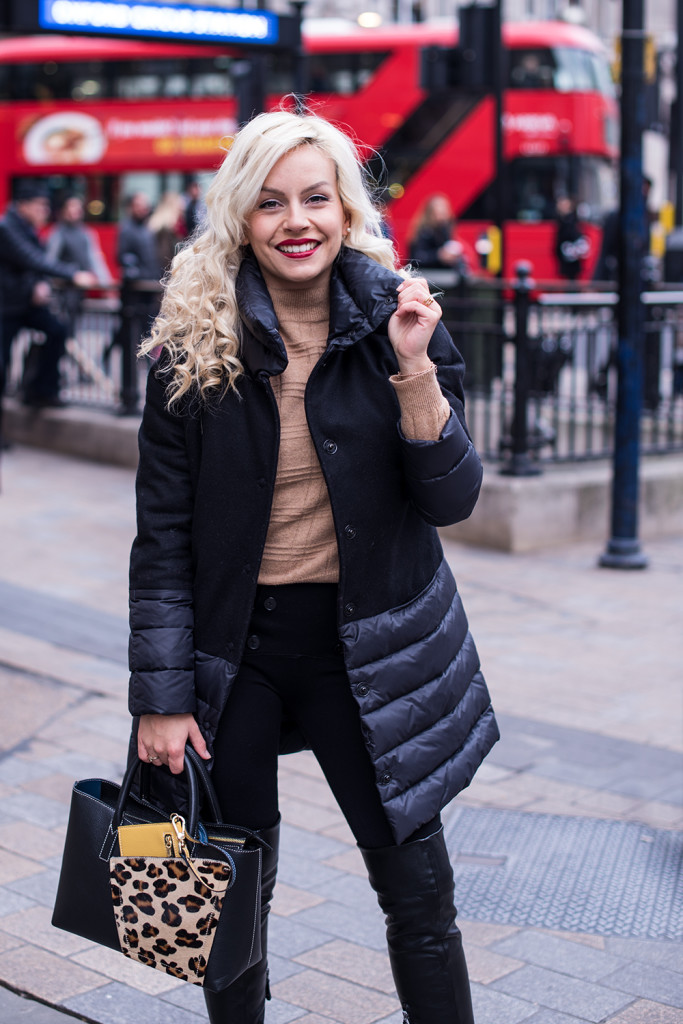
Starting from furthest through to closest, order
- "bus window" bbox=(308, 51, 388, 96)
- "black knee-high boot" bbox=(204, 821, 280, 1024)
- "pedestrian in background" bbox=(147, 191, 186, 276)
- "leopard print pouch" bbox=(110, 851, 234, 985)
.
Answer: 1. "bus window" bbox=(308, 51, 388, 96)
2. "pedestrian in background" bbox=(147, 191, 186, 276)
3. "black knee-high boot" bbox=(204, 821, 280, 1024)
4. "leopard print pouch" bbox=(110, 851, 234, 985)

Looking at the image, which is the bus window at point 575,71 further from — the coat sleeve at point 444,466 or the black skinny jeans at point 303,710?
the black skinny jeans at point 303,710

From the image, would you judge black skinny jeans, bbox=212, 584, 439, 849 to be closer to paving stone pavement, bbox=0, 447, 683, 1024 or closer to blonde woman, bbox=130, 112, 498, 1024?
blonde woman, bbox=130, 112, 498, 1024

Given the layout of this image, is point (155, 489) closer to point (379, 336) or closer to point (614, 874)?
point (379, 336)

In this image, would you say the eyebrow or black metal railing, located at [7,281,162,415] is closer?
the eyebrow

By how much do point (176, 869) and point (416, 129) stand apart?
2154 centimetres

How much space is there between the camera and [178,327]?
2.49 meters

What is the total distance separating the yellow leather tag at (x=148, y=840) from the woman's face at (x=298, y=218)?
0.97 metres

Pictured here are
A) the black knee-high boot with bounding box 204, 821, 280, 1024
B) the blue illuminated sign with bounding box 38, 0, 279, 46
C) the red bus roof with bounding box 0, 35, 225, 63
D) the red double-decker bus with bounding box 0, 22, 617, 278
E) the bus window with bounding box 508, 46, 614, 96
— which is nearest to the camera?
the black knee-high boot with bounding box 204, 821, 280, 1024

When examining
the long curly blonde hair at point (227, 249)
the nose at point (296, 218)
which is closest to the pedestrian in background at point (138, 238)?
the long curly blonde hair at point (227, 249)

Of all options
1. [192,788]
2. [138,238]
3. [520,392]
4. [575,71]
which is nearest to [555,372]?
[520,392]

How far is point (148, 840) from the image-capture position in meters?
2.29

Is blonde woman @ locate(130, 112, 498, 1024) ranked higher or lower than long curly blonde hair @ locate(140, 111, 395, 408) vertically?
lower

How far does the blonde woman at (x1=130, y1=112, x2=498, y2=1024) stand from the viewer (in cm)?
240

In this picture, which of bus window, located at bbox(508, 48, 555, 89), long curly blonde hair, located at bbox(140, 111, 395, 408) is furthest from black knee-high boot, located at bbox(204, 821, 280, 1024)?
A: bus window, located at bbox(508, 48, 555, 89)
